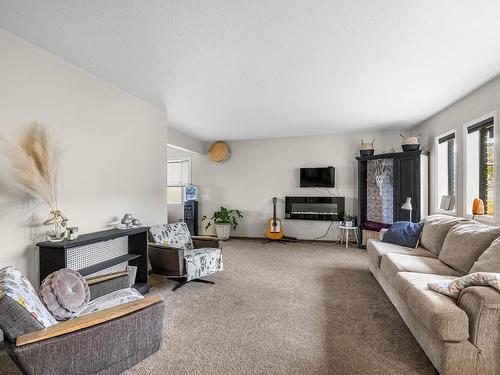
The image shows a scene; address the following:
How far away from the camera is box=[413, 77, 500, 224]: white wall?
9.85ft

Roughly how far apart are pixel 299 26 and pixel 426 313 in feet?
7.07

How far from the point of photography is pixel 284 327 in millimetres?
2322

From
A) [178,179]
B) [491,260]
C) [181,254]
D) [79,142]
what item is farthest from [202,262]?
[178,179]

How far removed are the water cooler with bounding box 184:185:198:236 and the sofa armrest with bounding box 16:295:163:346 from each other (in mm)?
5090

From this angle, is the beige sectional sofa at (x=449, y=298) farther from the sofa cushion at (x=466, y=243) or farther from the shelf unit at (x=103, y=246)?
the shelf unit at (x=103, y=246)

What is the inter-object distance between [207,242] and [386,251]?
229cm

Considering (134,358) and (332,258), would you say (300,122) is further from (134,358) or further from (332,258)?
(134,358)

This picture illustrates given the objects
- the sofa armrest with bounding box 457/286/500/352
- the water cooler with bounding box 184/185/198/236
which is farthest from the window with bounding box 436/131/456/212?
the water cooler with bounding box 184/185/198/236

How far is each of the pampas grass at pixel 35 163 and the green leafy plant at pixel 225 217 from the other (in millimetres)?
4063

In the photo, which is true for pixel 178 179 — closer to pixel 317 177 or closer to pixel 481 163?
pixel 317 177

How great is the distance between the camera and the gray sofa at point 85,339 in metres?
1.20

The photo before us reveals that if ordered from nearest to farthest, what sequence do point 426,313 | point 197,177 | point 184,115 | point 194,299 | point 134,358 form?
point 134,358, point 426,313, point 194,299, point 184,115, point 197,177

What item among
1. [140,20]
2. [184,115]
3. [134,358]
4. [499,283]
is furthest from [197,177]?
[499,283]

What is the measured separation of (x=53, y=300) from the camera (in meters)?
1.70
